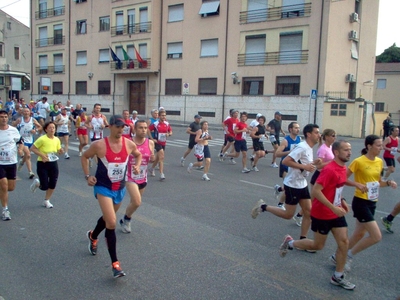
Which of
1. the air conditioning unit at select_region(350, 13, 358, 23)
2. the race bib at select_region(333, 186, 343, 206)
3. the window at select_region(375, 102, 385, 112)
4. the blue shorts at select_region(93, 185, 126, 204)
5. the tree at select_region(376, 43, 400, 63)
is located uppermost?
the tree at select_region(376, 43, 400, 63)

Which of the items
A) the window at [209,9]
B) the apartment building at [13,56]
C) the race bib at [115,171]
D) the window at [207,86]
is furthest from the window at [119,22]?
the race bib at [115,171]

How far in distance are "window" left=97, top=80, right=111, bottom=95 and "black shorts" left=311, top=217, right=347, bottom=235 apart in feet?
120

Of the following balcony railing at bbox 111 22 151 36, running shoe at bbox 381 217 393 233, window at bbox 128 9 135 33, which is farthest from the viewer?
window at bbox 128 9 135 33

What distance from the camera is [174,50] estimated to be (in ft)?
112

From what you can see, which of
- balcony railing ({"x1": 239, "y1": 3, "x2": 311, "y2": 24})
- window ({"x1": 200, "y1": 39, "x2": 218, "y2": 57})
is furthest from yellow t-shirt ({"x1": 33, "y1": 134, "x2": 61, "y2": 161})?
window ({"x1": 200, "y1": 39, "x2": 218, "y2": 57})

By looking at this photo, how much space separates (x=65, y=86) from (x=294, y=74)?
26.0 m

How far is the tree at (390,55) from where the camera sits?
58.7m

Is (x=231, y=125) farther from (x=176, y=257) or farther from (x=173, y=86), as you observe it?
(x=173, y=86)

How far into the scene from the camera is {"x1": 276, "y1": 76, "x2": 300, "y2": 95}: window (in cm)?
2802

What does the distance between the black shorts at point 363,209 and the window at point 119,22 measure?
35.4 meters

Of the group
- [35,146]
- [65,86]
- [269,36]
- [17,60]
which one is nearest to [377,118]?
[269,36]

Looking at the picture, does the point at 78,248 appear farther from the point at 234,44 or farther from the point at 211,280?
the point at 234,44

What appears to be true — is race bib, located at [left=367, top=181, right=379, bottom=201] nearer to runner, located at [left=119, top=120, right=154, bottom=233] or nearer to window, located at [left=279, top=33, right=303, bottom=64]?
runner, located at [left=119, top=120, right=154, bottom=233]

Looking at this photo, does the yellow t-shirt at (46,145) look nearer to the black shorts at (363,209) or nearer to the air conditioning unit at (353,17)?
the black shorts at (363,209)
